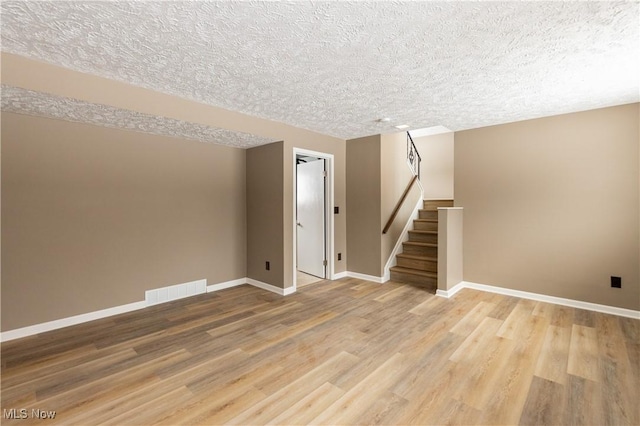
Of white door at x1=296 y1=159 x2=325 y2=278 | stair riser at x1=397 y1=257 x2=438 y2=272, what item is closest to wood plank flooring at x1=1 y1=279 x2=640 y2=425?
stair riser at x1=397 y1=257 x2=438 y2=272

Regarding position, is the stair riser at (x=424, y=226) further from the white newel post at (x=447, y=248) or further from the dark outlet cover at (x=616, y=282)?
the dark outlet cover at (x=616, y=282)

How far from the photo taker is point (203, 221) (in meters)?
4.19

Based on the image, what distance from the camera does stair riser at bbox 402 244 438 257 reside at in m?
4.85

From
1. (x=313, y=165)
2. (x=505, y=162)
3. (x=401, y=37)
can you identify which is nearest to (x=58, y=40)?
(x=401, y=37)

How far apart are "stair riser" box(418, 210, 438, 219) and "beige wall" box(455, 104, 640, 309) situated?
3.81ft

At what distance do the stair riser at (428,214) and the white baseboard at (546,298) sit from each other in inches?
60.2

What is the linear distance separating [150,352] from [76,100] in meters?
2.22

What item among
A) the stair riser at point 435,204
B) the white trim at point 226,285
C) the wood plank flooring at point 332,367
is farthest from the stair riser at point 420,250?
the white trim at point 226,285

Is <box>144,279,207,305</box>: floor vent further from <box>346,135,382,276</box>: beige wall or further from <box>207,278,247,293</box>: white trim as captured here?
<box>346,135,382,276</box>: beige wall

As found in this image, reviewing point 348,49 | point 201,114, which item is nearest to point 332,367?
point 348,49

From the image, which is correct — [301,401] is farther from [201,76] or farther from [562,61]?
[562,61]

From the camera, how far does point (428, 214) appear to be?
18.5ft

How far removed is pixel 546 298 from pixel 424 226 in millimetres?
2124

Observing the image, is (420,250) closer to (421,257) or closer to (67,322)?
(421,257)
